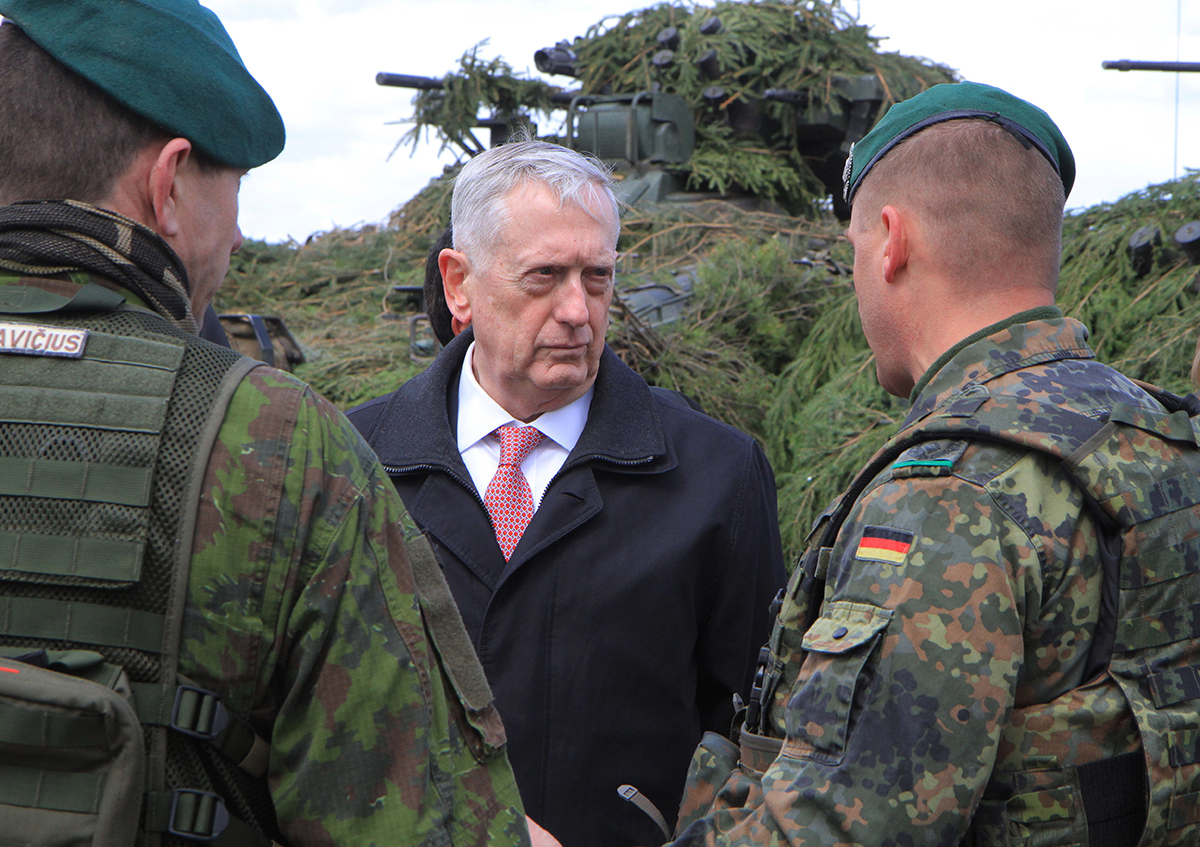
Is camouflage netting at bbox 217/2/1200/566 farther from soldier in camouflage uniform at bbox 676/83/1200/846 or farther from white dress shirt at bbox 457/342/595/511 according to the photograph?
soldier in camouflage uniform at bbox 676/83/1200/846

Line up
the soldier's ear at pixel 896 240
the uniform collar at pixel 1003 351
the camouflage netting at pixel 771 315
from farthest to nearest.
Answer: the camouflage netting at pixel 771 315 → the soldier's ear at pixel 896 240 → the uniform collar at pixel 1003 351

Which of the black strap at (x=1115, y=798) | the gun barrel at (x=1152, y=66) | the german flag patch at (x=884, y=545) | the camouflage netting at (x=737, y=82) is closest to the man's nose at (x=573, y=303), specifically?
the german flag patch at (x=884, y=545)

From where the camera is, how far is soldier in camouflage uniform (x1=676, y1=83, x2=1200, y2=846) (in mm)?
1479

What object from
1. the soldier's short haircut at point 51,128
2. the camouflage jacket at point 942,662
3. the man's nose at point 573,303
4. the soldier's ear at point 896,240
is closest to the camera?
the soldier's short haircut at point 51,128

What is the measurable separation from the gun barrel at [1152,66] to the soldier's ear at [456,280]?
544 centimetres

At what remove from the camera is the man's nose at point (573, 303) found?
2635mm

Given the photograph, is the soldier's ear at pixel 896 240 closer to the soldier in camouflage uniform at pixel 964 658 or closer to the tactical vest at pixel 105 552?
the soldier in camouflage uniform at pixel 964 658

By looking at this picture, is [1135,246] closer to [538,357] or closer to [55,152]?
[538,357]

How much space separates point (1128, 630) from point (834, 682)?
42 cm

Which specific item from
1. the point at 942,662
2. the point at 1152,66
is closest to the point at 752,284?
the point at 1152,66

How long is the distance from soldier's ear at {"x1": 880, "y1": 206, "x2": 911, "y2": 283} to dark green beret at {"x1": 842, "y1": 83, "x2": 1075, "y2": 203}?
15 cm

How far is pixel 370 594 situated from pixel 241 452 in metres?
0.23

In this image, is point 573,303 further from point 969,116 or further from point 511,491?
point 969,116

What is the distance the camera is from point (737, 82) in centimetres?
1013
